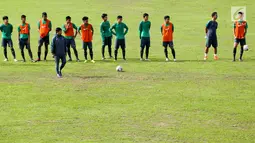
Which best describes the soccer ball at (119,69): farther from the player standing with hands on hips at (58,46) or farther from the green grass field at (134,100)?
the player standing with hands on hips at (58,46)

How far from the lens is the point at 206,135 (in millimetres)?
16609

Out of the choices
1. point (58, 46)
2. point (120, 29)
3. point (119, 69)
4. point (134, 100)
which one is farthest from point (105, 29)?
point (134, 100)

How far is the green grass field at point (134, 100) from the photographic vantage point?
16.8 meters

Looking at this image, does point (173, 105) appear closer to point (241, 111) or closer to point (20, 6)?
point (241, 111)

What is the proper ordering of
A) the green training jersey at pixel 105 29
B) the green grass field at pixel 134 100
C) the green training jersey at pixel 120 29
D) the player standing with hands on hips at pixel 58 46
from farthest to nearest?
the green training jersey at pixel 105 29
the green training jersey at pixel 120 29
the player standing with hands on hips at pixel 58 46
the green grass field at pixel 134 100

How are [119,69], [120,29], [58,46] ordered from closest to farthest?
[58,46] < [119,69] < [120,29]

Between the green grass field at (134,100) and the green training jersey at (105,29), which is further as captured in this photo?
the green training jersey at (105,29)

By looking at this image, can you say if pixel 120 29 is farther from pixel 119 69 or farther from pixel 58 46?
pixel 58 46

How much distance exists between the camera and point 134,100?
2086 centimetres

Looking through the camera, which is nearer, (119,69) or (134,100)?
(134,100)

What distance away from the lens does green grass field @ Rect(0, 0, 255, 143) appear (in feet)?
55.1

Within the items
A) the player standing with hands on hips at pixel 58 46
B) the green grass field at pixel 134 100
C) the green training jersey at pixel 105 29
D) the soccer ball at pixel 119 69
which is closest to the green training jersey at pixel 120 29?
the green training jersey at pixel 105 29

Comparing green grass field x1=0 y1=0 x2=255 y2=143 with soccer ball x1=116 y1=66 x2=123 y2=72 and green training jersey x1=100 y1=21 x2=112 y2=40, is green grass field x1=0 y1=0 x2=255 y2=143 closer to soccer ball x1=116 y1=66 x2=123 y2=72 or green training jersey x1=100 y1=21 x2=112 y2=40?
soccer ball x1=116 y1=66 x2=123 y2=72

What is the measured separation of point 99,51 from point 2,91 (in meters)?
12.5
